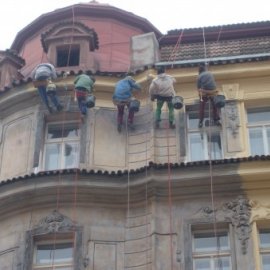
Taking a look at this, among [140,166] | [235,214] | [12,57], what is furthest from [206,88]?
[12,57]

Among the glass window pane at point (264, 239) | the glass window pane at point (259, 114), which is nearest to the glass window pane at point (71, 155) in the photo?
the glass window pane at point (259, 114)

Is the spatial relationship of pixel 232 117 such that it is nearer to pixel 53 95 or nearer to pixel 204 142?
pixel 204 142

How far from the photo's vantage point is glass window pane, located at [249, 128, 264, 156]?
56.3 feet

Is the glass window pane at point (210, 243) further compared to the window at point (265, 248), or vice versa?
the glass window pane at point (210, 243)

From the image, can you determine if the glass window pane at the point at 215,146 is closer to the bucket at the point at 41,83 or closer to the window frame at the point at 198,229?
the window frame at the point at 198,229

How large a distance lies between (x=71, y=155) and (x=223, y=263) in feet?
16.1

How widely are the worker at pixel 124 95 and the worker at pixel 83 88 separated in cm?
65

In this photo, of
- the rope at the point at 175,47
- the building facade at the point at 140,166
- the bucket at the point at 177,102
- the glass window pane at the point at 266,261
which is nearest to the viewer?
the glass window pane at the point at 266,261

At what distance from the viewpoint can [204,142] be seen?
17531 millimetres

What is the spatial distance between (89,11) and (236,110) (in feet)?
23.5

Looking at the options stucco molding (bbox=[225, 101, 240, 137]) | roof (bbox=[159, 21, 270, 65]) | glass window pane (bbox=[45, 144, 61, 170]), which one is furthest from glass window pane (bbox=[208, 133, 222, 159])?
glass window pane (bbox=[45, 144, 61, 170])

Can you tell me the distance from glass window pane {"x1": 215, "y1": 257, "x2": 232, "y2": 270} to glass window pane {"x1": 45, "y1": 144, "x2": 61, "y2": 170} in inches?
189

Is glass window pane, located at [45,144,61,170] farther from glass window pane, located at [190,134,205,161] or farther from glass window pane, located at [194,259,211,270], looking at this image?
glass window pane, located at [194,259,211,270]

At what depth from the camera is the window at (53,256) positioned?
51.1 ft
